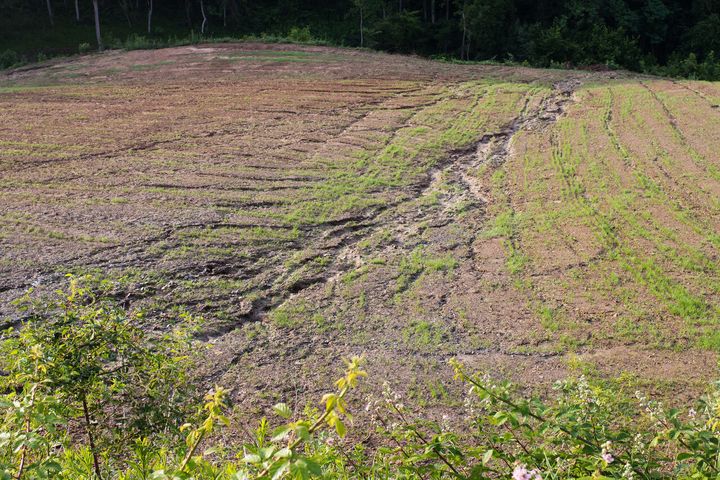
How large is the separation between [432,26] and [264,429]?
2819 cm

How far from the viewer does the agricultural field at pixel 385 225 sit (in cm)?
558

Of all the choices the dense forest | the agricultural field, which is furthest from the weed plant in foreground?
the dense forest

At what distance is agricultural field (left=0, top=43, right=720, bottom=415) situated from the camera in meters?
5.58

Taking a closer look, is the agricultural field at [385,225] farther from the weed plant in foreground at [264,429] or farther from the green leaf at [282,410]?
the green leaf at [282,410]

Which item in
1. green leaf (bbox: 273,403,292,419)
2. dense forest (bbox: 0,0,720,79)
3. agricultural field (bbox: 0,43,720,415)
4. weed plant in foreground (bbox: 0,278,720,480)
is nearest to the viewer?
green leaf (bbox: 273,403,292,419)

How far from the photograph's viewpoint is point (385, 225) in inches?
319

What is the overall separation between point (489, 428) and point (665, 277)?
324cm

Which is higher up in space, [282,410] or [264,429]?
[282,410]

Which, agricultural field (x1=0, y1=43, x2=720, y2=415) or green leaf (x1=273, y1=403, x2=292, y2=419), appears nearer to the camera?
green leaf (x1=273, y1=403, x2=292, y2=419)

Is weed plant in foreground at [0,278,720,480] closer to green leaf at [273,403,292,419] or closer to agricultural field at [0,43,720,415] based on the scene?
green leaf at [273,403,292,419]

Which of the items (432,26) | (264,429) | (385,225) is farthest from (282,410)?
(432,26)

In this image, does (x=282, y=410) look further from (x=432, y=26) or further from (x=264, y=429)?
(x=432, y=26)

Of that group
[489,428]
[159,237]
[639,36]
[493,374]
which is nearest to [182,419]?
[489,428]

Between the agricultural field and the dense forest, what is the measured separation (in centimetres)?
1142
